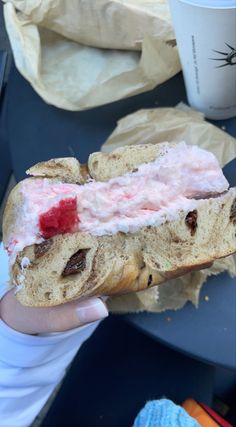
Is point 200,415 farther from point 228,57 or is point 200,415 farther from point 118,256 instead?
point 228,57

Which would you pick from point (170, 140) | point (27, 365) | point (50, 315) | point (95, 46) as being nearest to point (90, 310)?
point (50, 315)

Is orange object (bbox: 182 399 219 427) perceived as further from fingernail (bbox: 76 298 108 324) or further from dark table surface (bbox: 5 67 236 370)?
fingernail (bbox: 76 298 108 324)

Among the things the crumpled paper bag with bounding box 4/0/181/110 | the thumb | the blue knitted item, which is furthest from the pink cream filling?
the blue knitted item

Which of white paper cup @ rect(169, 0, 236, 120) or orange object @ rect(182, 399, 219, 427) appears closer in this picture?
white paper cup @ rect(169, 0, 236, 120)

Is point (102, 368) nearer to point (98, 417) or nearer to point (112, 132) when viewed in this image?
point (98, 417)

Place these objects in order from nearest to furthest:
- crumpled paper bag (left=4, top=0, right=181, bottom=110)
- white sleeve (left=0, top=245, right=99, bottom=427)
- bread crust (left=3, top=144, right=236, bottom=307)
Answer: bread crust (left=3, top=144, right=236, bottom=307) → white sleeve (left=0, top=245, right=99, bottom=427) → crumpled paper bag (left=4, top=0, right=181, bottom=110)

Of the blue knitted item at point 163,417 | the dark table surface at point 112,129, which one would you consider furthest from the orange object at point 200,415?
the dark table surface at point 112,129

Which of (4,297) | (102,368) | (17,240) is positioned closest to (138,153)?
(17,240)

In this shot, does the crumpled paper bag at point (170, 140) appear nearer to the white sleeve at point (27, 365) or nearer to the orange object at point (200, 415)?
the white sleeve at point (27, 365)
